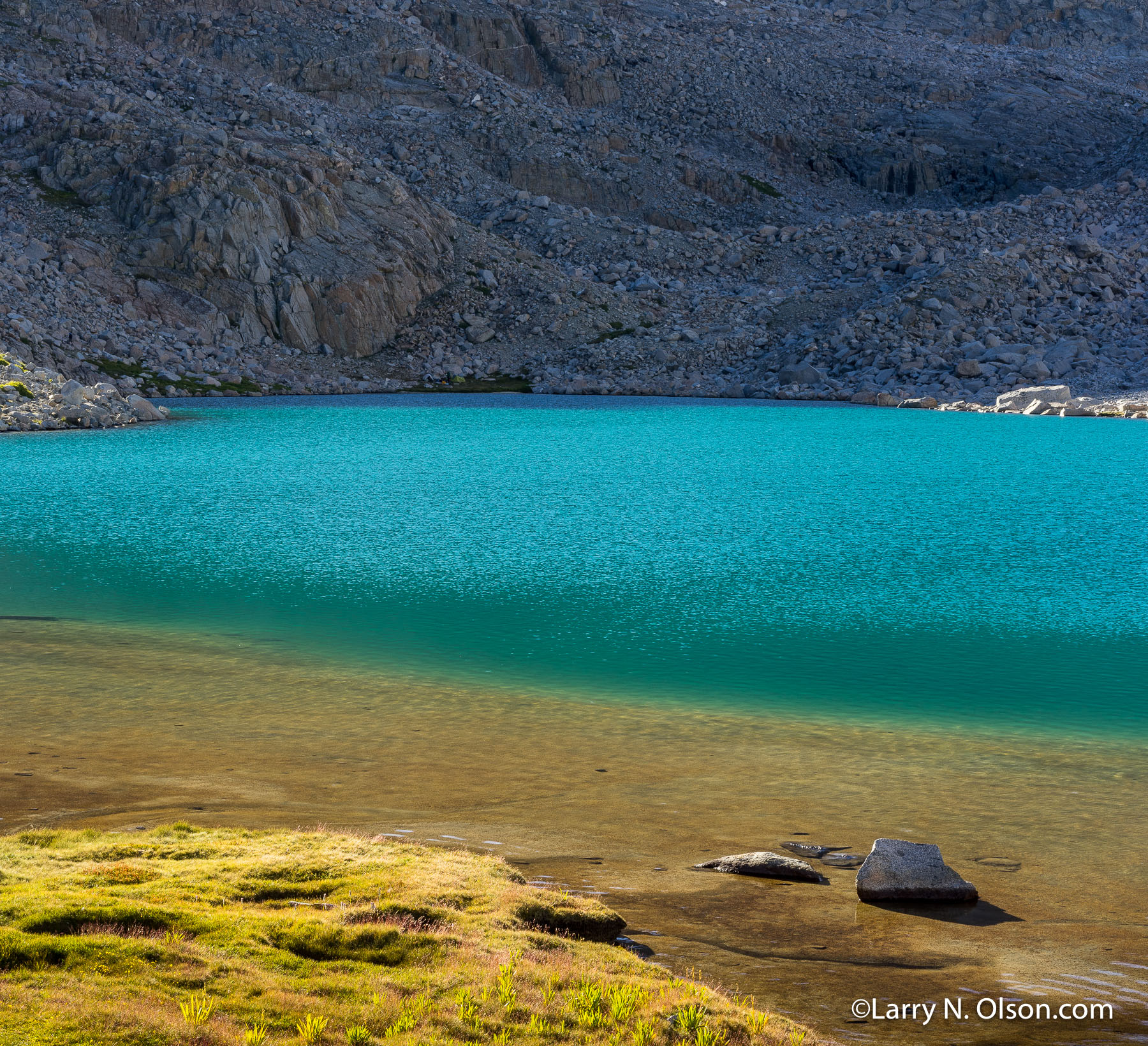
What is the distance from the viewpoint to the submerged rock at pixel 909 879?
921cm

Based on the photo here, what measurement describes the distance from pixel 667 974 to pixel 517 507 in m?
26.7

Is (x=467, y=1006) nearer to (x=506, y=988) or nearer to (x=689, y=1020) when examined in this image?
(x=506, y=988)

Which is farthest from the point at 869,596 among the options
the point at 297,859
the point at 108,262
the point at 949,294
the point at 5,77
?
the point at 5,77

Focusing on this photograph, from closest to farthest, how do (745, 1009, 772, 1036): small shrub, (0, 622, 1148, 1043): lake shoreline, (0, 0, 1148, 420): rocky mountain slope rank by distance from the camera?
1. (745, 1009, 772, 1036): small shrub
2. (0, 622, 1148, 1043): lake shoreline
3. (0, 0, 1148, 420): rocky mountain slope

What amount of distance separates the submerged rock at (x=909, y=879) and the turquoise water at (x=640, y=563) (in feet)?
22.7

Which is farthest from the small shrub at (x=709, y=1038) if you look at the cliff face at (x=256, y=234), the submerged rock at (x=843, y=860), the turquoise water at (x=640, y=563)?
the cliff face at (x=256, y=234)

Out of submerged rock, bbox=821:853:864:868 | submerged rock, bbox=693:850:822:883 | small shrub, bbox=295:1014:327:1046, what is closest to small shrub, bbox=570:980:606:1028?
small shrub, bbox=295:1014:327:1046

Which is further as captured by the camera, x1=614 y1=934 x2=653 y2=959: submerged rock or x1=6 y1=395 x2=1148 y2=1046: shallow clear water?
x1=6 y1=395 x2=1148 y2=1046: shallow clear water

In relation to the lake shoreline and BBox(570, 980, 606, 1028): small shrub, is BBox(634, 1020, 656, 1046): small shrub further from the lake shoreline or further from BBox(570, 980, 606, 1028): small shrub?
the lake shoreline

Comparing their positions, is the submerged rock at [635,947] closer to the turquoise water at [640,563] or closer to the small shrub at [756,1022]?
the small shrub at [756,1022]

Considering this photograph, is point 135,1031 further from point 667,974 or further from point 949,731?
point 949,731

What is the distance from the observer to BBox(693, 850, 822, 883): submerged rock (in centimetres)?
967

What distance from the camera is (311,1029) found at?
20.5ft

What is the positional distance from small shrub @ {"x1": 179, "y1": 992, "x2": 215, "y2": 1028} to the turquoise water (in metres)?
10.9
